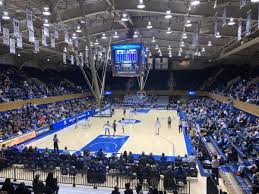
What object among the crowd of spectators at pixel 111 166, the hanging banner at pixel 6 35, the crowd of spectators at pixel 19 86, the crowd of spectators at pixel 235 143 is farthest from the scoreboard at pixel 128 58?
the crowd of spectators at pixel 19 86

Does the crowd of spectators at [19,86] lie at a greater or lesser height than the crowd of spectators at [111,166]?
greater

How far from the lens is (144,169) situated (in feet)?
45.8

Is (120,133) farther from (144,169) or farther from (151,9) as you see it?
(144,169)

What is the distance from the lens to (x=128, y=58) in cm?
2584

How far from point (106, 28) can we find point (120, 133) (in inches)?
517

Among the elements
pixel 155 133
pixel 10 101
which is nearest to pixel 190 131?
pixel 155 133

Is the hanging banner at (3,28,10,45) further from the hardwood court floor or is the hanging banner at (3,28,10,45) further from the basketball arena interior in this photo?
the hardwood court floor

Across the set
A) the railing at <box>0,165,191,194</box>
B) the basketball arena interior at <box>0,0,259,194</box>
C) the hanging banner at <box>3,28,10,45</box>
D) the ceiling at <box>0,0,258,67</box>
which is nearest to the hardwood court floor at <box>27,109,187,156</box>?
the basketball arena interior at <box>0,0,259,194</box>

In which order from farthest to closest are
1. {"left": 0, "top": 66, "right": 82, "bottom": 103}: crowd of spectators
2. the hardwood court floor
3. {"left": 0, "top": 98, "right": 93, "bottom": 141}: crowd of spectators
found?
{"left": 0, "top": 66, "right": 82, "bottom": 103}: crowd of spectators, {"left": 0, "top": 98, "right": 93, "bottom": 141}: crowd of spectators, the hardwood court floor

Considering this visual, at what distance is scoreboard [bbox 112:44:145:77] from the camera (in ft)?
84.2

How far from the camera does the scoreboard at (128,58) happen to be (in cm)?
2566

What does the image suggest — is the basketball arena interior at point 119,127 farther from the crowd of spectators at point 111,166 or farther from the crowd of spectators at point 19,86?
the crowd of spectators at point 19,86

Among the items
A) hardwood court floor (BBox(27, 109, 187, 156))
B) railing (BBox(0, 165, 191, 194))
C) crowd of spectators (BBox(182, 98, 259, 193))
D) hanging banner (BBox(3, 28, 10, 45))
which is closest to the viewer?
railing (BBox(0, 165, 191, 194))

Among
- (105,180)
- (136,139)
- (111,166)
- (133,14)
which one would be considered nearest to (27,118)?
(136,139)
